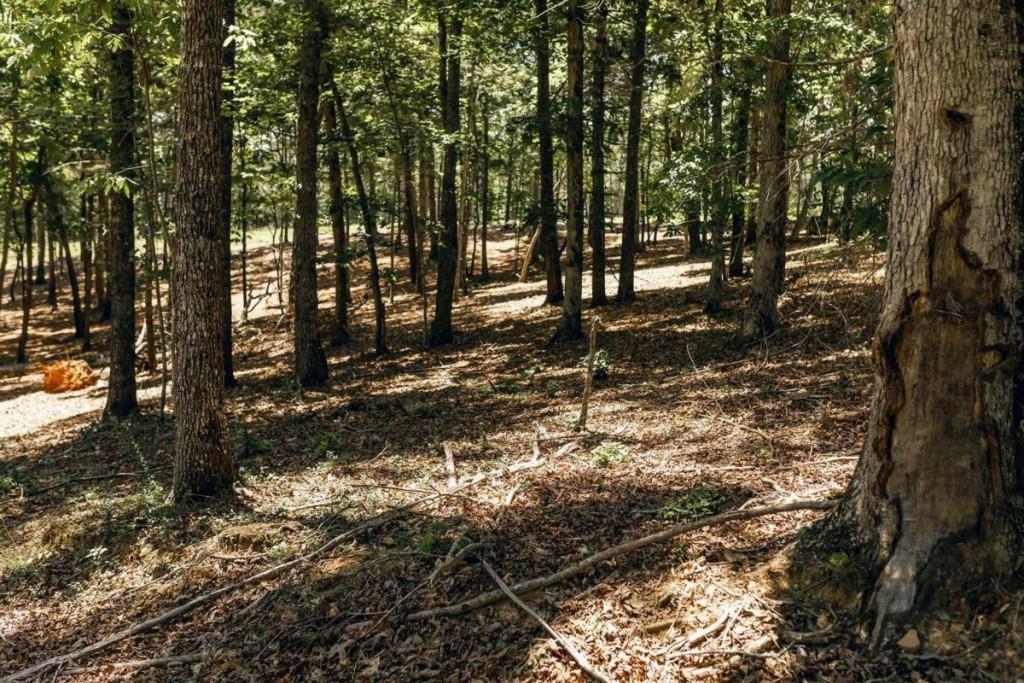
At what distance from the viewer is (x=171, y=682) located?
5586mm

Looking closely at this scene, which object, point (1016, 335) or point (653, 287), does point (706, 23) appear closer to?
point (653, 287)

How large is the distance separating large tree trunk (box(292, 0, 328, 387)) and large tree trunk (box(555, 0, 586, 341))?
16.1 feet

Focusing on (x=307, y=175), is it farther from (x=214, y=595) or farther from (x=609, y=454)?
(x=214, y=595)

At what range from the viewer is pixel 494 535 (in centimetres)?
661

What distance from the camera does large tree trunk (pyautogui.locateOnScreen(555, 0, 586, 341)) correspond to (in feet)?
50.6

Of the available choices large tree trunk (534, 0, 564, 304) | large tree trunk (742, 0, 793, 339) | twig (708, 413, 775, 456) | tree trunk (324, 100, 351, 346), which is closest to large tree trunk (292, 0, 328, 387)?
tree trunk (324, 100, 351, 346)

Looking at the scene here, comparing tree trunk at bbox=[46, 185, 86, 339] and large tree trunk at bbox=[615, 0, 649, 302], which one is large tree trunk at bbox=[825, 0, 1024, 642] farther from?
tree trunk at bbox=[46, 185, 86, 339]

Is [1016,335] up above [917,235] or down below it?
below

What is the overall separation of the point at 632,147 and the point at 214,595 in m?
15.9

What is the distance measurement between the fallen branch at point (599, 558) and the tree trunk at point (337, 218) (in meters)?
12.6

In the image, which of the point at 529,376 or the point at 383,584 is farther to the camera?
the point at 529,376

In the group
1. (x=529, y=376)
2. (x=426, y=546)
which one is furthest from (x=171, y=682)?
(x=529, y=376)

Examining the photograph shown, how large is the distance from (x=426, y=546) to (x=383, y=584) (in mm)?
496

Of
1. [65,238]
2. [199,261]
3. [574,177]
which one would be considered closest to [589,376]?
[199,261]
